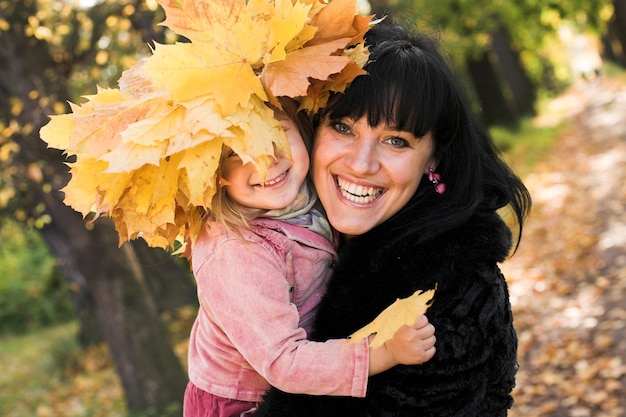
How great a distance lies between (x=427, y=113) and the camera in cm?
252

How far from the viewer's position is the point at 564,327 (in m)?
6.78

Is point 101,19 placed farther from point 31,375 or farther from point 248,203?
point 31,375

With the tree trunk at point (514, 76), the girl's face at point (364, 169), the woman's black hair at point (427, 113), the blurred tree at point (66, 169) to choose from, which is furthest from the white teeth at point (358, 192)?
the tree trunk at point (514, 76)

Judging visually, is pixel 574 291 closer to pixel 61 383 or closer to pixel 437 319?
pixel 437 319

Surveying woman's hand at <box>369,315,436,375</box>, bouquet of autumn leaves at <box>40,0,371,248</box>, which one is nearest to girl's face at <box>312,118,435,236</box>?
bouquet of autumn leaves at <box>40,0,371,248</box>

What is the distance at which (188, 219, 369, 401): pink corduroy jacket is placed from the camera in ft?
7.15

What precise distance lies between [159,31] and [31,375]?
26.1 ft

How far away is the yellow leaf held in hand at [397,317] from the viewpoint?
6.44 feet

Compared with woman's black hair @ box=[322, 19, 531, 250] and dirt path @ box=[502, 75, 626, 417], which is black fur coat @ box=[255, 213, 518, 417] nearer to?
woman's black hair @ box=[322, 19, 531, 250]

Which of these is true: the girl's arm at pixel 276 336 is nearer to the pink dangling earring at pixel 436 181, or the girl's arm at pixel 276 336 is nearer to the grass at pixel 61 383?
the pink dangling earring at pixel 436 181

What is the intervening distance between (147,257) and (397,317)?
30.0 feet

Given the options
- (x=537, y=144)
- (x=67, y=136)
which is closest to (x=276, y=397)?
(x=67, y=136)

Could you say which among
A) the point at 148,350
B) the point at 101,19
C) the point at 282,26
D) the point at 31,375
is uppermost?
the point at 282,26

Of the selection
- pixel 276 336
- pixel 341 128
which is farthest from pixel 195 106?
pixel 276 336
